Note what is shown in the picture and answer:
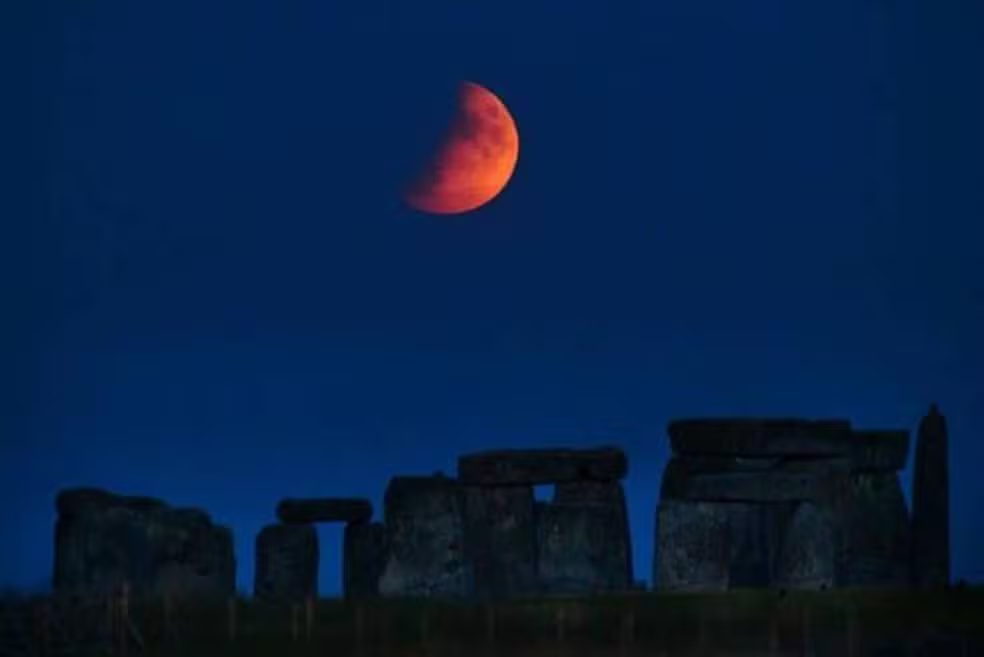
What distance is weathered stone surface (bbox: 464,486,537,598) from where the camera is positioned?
35.8 meters

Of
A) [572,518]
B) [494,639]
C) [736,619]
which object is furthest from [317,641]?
[572,518]

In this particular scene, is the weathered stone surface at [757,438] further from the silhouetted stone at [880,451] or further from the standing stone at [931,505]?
the standing stone at [931,505]

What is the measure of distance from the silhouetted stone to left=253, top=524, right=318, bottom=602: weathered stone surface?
8500 mm

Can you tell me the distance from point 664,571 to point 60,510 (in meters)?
8.73

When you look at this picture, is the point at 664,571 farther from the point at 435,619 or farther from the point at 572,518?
the point at 435,619

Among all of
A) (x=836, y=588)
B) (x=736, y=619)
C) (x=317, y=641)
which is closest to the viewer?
(x=317, y=641)

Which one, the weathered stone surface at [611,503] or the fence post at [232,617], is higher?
the weathered stone surface at [611,503]

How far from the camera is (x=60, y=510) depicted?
118 feet

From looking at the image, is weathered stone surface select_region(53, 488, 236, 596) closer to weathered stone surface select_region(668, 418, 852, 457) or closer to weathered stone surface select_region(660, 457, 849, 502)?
weathered stone surface select_region(660, 457, 849, 502)

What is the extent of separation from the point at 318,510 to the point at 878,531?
874cm

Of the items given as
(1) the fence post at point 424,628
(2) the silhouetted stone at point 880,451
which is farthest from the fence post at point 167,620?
(2) the silhouetted stone at point 880,451

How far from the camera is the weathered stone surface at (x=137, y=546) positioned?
1407 inches

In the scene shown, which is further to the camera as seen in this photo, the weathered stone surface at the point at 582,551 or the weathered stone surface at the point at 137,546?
the weathered stone surface at the point at 137,546

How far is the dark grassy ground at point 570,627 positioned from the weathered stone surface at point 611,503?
2.93 meters
